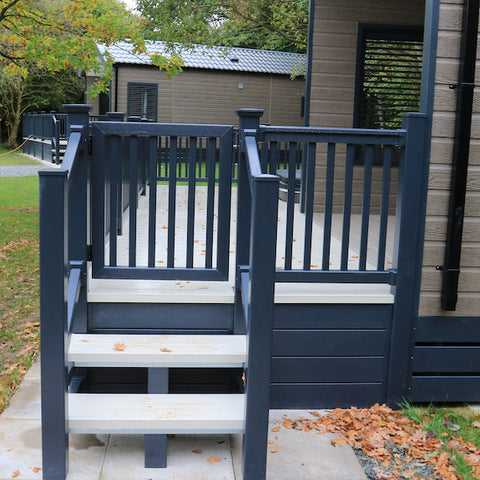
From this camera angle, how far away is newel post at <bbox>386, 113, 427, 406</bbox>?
380 centimetres

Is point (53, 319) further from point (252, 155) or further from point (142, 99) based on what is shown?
point (142, 99)

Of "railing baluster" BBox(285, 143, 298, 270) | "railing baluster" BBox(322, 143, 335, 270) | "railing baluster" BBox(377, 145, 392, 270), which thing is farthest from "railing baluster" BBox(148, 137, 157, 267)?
"railing baluster" BBox(377, 145, 392, 270)

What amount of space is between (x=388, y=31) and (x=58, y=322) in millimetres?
5386

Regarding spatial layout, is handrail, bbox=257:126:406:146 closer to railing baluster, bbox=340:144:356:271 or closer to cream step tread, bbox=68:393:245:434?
railing baluster, bbox=340:144:356:271

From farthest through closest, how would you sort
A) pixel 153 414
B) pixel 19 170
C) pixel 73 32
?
pixel 19 170
pixel 73 32
pixel 153 414

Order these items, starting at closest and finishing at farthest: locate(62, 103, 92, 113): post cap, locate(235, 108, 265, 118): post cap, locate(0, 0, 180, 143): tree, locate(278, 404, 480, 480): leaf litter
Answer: locate(278, 404, 480, 480): leaf litter < locate(62, 103, 92, 113): post cap < locate(235, 108, 265, 118): post cap < locate(0, 0, 180, 143): tree

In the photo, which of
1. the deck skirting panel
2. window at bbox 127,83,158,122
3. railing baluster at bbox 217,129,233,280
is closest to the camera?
railing baluster at bbox 217,129,233,280

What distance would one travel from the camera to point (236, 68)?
2177cm

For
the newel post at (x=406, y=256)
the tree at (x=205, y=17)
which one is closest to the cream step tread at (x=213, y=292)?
the newel post at (x=406, y=256)

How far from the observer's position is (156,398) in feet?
10.9

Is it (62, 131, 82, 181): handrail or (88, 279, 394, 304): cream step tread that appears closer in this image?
(62, 131, 82, 181): handrail

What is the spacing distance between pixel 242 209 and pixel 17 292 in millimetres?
3699

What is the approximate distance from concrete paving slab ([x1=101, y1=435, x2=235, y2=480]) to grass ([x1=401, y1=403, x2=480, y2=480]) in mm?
1116

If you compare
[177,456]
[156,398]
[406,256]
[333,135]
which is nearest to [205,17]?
[333,135]
